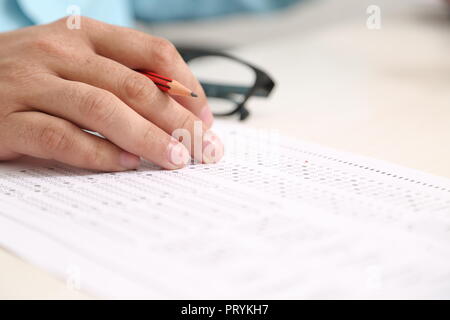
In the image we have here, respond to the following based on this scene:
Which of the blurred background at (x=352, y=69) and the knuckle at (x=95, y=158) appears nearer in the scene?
the knuckle at (x=95, y=158)

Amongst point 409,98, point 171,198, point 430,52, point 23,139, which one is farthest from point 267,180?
point 430,52

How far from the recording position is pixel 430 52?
3.93 ft

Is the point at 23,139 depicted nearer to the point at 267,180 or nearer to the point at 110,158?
the point at 110,158

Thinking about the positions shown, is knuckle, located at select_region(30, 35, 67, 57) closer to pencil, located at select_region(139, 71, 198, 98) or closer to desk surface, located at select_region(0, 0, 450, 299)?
pencil, located at select_region(139, 71, 198, 98)

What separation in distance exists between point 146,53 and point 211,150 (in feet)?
0.46

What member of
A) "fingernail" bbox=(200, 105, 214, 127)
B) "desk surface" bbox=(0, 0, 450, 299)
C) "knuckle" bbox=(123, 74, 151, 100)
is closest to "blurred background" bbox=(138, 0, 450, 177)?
"desk surface" bbox=(0, 0, 450, 299)

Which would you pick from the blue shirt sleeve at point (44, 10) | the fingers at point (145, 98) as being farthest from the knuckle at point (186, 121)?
the blue shirt sleeve at point (44, 10)

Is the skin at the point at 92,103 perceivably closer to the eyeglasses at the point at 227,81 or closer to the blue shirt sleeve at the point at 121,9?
the eyeglasses at the point at 227,81

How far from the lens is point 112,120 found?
506mm

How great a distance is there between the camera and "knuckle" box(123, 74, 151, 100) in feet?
1.75

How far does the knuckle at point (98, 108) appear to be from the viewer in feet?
1.66

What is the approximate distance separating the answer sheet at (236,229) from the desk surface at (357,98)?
0.03 m

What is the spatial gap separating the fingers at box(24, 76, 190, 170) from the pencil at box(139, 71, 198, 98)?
41 millimetres

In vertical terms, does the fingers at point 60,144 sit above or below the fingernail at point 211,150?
above
